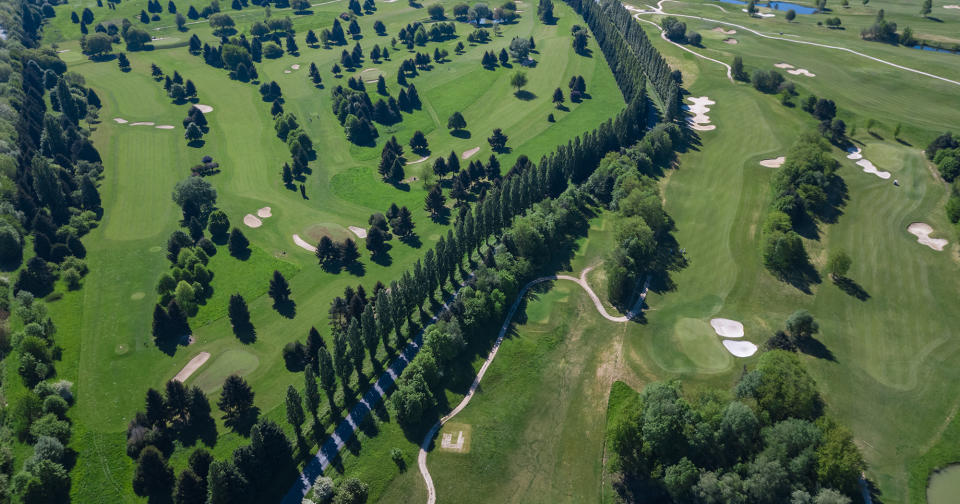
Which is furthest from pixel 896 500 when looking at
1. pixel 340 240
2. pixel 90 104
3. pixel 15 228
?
pixel 90 104

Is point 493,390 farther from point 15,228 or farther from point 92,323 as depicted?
point 15,228

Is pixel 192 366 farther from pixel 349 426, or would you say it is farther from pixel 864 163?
pixel 864 163

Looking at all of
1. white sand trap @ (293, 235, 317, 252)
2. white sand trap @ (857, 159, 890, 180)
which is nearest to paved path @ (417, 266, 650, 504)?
white sand trap @ (293, 235, 317, 252)

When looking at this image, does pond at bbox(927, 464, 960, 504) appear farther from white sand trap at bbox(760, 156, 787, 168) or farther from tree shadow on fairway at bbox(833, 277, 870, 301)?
white sand trap at bbox(760, 156, 787, 168)

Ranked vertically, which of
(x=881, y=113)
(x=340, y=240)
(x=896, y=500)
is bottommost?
(x=896, y=500)

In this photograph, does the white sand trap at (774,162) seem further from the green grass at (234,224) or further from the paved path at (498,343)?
the paved path at (498,343)

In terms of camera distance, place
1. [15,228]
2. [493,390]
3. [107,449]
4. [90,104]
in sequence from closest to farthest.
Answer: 1. [107,449]
2. [493,390]
3. [15,228]
4. [90,104]

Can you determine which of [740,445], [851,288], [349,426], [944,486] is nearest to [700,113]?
[851,288]
